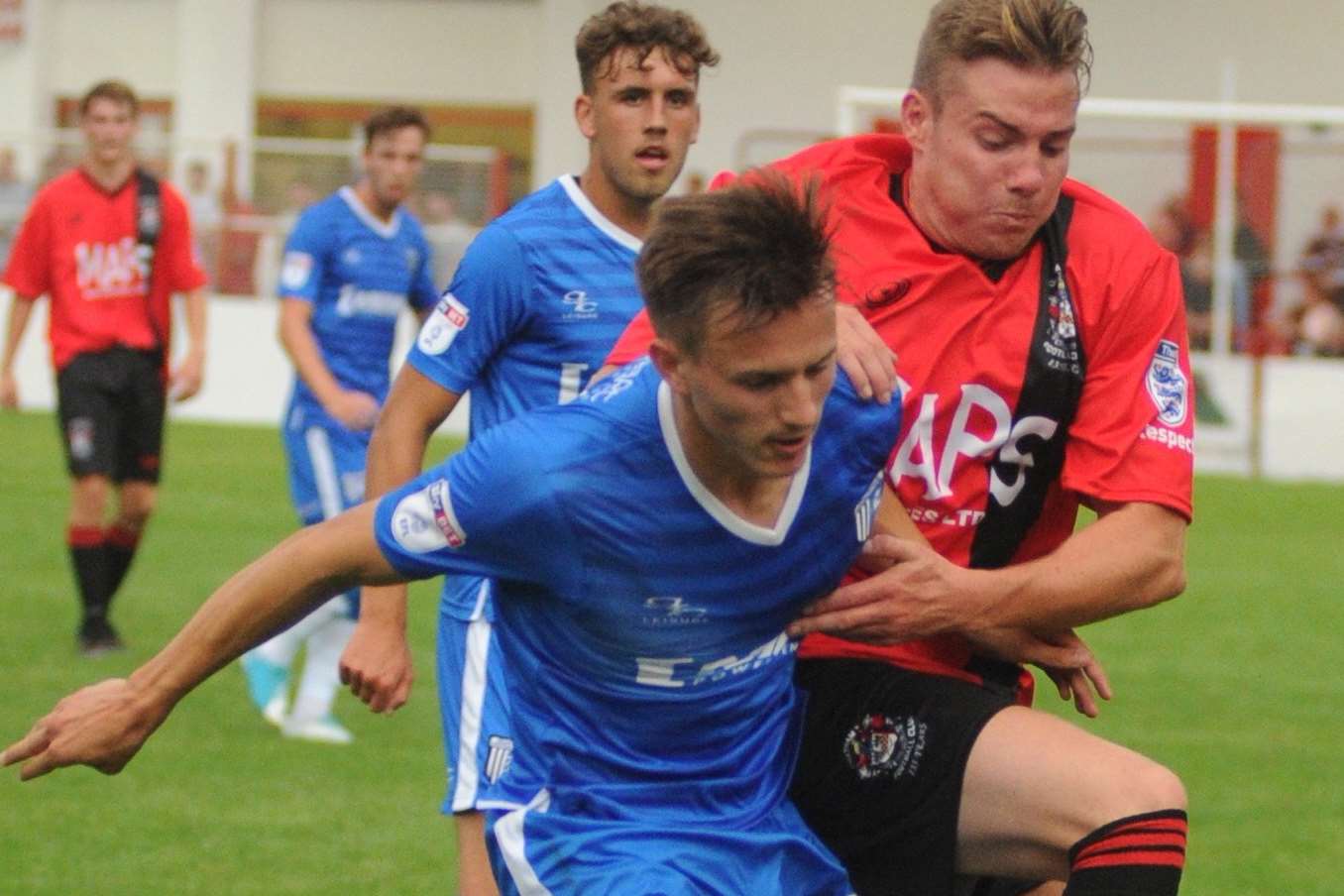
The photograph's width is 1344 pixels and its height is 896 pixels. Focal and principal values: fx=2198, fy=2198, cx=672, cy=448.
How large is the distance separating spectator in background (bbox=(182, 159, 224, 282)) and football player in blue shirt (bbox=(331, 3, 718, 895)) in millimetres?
16979

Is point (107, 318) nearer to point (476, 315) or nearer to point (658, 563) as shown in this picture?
point (476, 315)

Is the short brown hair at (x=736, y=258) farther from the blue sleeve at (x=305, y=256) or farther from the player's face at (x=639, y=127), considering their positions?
the blue sleeve at (x=305, y=256)

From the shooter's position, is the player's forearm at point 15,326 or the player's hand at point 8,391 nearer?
the player's hand at point 8,391

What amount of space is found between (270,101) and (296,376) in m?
21.1

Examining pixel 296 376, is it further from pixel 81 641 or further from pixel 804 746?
pixel 804 746

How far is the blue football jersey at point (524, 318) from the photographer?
4617 mm

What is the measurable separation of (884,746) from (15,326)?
7241 mm

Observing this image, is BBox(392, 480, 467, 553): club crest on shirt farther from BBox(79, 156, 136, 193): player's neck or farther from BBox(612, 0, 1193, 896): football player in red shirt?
BBox(79, 156, 136, 193): player's neck

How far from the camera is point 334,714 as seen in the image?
334 inches

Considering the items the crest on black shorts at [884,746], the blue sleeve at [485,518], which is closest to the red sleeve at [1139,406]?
the crest on black shorts at [884,746]

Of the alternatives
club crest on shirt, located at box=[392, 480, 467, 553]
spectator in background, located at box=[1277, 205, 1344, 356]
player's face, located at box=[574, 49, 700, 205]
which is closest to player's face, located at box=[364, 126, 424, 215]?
player's face, located at box=[574, 49, 700, 205]

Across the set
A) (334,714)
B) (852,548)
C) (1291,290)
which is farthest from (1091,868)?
(1291,290)

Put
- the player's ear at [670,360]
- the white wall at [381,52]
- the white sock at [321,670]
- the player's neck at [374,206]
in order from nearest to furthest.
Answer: the player's ear at [670,360] < the white sock at [321,670] < the player's neck at [374,206] < the white wall at [381,52]

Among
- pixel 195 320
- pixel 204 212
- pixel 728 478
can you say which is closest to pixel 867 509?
pixel 728 478
